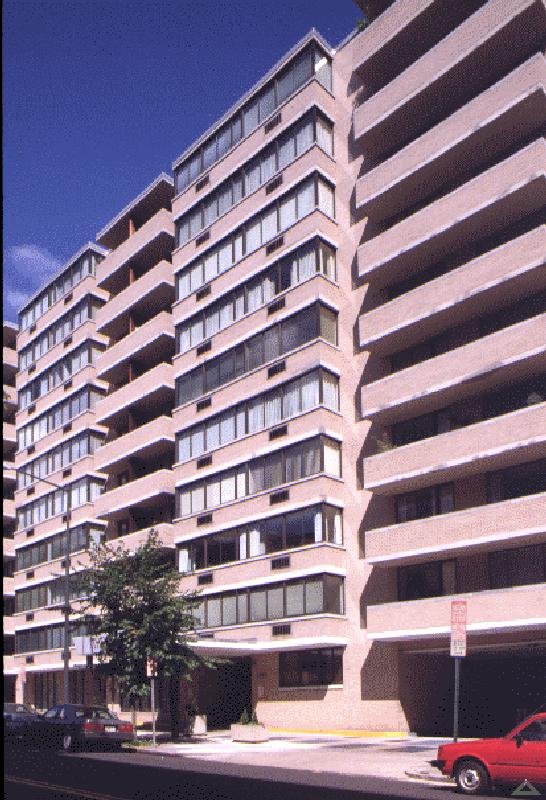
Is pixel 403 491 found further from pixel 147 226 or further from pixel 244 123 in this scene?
→ pixel 147 226

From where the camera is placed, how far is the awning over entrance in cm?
3716

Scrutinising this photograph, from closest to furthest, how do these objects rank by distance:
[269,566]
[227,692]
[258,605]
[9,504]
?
[269,566] < [258,605] < [227,692] < [9,504]

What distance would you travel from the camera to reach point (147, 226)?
2130 inches

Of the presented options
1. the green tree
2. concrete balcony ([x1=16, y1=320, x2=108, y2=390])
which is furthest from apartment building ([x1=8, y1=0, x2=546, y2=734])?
concrete balcony ([x1=16, y1=320, x2=108, y2=390])

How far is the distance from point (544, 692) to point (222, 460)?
1777cm

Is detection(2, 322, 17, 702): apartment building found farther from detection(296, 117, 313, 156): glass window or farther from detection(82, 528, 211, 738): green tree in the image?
detection(82, 528, 211, 738): green tree

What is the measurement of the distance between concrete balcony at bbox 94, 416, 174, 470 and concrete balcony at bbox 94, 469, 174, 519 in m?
1.42

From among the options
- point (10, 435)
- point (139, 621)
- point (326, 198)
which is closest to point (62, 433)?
point (10, 435)

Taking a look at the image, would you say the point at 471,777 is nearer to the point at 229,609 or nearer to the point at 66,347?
the point at 229,609

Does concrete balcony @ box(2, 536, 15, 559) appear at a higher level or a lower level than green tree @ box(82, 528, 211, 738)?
higher

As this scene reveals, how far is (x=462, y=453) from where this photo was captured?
33.8m

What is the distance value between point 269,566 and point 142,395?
15421mm

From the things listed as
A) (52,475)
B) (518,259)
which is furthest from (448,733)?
(52,475)

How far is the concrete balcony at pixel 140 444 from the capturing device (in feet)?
162
